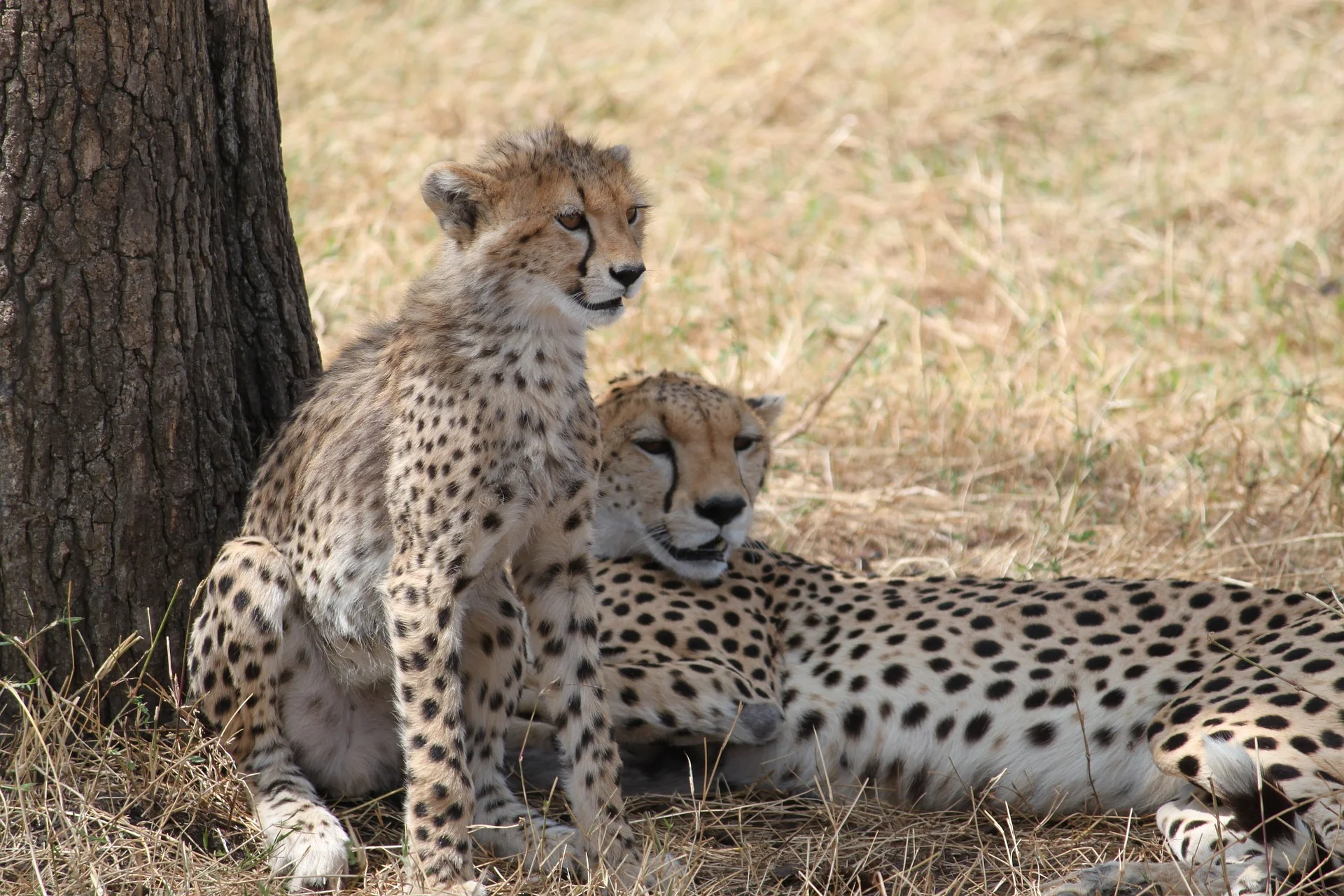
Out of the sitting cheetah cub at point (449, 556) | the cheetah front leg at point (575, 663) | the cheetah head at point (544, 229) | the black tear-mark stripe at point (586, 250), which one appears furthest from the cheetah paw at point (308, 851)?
the black tear-mark stripe at point (586, 250)

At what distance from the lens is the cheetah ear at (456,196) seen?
8.77 ft

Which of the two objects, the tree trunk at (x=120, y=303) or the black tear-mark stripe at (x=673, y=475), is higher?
the tree trunk at (x=120, y=303)

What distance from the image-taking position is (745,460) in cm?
375

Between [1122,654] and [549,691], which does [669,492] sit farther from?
[1122,654]

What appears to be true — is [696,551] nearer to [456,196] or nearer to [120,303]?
[456,196]

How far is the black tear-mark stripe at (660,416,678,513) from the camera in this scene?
3.59 metres

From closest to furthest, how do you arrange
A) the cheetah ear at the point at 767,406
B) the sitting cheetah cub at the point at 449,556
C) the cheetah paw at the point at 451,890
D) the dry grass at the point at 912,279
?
the cheetah paw at the point at 451,890, the sitting cheetah cub at the point at 449,556, the dry grass at the point at 912,279, the cheetah ear at the point at 767,406

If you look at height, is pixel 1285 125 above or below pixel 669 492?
above

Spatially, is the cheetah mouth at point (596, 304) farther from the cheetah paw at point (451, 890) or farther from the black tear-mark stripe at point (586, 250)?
the cheetah paw at point (451, 890)

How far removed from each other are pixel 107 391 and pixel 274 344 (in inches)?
18.4

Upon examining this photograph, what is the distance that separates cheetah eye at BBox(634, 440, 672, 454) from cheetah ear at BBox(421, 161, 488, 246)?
0.96 metres

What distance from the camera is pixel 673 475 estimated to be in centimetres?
360

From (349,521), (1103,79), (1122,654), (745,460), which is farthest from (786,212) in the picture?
(349,521)

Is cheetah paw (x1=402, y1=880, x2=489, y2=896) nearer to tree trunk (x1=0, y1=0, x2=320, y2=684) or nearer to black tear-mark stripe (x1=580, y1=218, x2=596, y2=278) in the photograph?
tree trunk (x1=0, y1=0, x2=320, y2=684)
